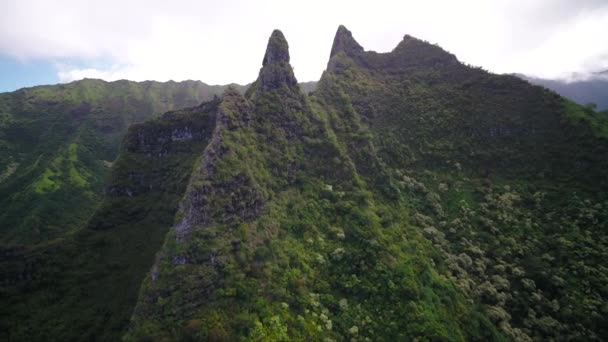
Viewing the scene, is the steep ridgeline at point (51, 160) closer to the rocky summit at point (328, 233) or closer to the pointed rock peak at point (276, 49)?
the rocky summit at point (328, 233)

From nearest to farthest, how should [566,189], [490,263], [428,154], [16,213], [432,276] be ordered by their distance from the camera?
[432,276], [490,263], [566,189], [428,154], [16,213]

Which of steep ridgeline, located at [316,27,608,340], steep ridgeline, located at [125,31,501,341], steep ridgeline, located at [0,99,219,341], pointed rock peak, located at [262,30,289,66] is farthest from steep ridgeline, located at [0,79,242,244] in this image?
steep ridgeline, located at [316,27,608,340]

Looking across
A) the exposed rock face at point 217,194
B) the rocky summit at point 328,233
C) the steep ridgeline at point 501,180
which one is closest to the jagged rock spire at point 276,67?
the rocky summit at point 328,233

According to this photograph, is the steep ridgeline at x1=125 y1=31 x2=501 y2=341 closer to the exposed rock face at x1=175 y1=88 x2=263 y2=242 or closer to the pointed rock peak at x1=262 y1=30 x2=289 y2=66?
the exposed rock face at x1=175 y1=88 x2=263 y2=242

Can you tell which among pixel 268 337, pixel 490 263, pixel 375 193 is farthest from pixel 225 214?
pixel 490 263

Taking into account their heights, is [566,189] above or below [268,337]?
above

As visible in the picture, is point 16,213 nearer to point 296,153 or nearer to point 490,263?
point 296,153

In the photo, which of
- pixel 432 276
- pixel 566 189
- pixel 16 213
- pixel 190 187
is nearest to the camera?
pixel 190 187

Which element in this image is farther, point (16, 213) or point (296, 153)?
point (16, 213)
